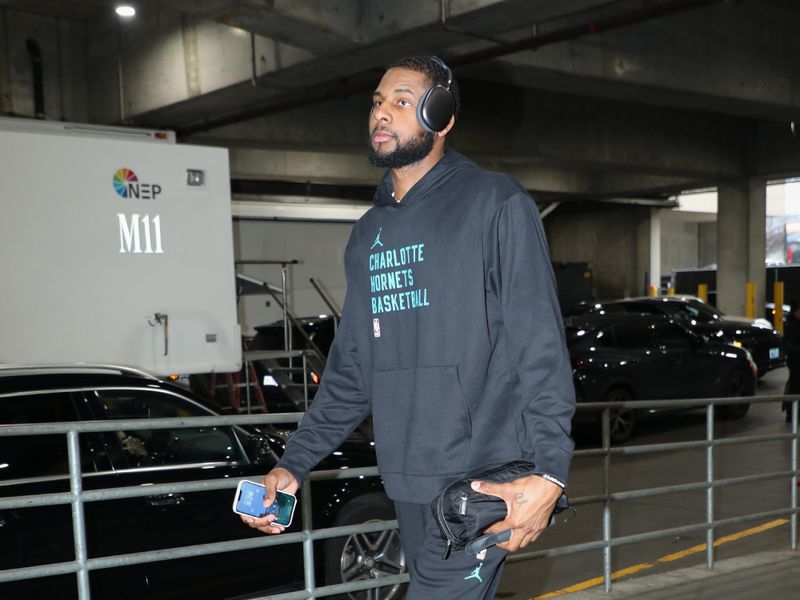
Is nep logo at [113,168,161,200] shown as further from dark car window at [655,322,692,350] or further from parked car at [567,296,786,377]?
parked car at [567,296,786,377]

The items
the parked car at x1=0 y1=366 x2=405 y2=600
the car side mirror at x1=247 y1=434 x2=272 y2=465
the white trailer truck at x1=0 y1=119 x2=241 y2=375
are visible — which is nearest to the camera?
the parked car at x1=0 y1=366 x2=405 y2=600

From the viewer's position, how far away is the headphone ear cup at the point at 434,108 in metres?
2.54

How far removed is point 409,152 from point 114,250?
19.0ft

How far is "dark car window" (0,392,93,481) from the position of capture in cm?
464

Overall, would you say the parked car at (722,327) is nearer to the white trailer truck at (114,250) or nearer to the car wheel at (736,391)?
the car wheel at (736,391)

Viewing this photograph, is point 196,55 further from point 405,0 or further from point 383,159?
point 383,159

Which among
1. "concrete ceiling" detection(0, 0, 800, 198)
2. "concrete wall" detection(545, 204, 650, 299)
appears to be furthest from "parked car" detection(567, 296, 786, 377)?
"concrete wall" detection(545, 204, 650, 299)

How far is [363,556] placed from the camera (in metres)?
5.38

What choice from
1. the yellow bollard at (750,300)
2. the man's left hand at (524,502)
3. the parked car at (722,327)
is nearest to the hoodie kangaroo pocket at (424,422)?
the man's left hand at (524,502)

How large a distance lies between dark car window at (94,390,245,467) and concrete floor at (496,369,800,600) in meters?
2.17

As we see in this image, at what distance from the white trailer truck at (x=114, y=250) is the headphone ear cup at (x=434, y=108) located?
18.4 feet

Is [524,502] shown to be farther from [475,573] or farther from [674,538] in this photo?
[674,538]

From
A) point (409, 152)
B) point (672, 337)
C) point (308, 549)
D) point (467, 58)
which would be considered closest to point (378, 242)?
point (409, 152)

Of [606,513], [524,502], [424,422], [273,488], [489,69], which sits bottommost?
[606,513]
